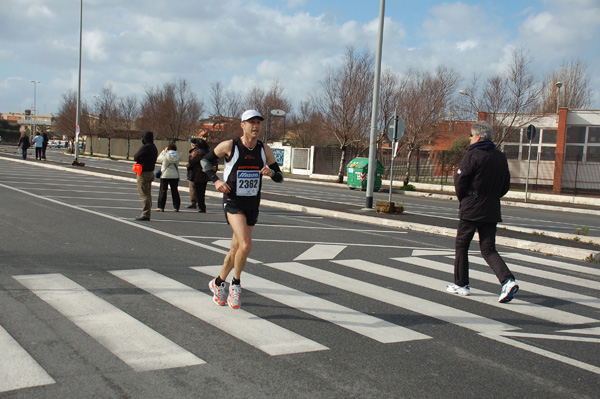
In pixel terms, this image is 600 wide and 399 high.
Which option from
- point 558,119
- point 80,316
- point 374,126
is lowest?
point 80,316

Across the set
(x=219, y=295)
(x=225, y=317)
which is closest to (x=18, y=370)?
(x=225, y=317)

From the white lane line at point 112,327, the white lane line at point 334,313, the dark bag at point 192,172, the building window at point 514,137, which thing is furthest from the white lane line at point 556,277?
the building window at point 514,137

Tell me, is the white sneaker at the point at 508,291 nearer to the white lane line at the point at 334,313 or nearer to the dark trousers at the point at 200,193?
the white lane line at the point at 334,313

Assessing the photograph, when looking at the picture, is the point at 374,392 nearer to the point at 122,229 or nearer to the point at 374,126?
the point at 122,229

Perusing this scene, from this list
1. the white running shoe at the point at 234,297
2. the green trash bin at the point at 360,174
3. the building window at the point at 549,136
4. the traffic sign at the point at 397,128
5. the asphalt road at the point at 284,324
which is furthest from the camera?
the building window at the point at 549,136

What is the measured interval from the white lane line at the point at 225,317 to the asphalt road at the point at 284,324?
0.8 inches

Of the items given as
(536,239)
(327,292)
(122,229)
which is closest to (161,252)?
(122,229)

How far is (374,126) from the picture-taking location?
15.5 metres

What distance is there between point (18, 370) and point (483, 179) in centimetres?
482

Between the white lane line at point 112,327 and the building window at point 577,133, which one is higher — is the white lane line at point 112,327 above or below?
below

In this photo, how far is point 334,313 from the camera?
5.40 meters

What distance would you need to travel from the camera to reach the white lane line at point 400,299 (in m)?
5.30

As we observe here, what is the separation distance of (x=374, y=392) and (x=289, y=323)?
153cm

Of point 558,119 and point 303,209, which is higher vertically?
point 558,119
